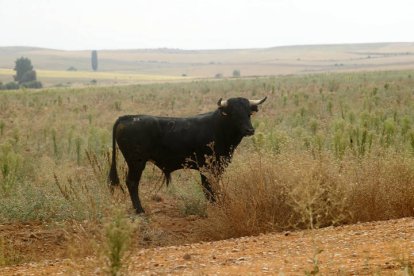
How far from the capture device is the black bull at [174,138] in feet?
36.1

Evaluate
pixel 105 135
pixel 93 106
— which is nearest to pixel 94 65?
pixel 93 106

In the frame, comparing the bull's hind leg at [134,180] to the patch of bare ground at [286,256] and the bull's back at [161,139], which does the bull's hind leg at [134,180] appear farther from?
the patch of bare ground at [286,256]

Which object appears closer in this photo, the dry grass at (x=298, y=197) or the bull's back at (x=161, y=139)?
the dry grass at (x=298, y=197)

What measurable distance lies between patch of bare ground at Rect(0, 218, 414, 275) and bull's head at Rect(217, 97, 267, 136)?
3275 millimetres

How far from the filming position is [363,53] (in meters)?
170

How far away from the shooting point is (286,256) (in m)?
6.40

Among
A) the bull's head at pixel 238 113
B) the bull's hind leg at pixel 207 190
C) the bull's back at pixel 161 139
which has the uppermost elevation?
the bull's head at pixel 238 113

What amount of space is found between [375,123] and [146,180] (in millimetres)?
6136

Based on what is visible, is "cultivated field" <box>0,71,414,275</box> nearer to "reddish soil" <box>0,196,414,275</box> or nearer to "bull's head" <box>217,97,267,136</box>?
"reddish soil" <box>0,196,414,275</box>

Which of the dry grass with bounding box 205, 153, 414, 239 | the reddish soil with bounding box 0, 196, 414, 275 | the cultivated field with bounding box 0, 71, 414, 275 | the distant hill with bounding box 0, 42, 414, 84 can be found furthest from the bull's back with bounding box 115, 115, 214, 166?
the distant hill with bounding box 0, 42, 414, 84

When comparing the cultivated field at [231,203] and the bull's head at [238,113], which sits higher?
the bull's head at [238,113]

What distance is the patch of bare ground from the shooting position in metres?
5.73

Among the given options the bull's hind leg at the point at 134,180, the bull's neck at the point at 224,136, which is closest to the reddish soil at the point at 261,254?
the bull's hind leg at the point at 134,180

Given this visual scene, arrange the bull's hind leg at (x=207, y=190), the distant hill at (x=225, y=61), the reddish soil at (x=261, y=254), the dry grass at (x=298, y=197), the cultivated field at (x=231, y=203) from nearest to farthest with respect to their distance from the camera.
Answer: the reddish soil at (x=261, y=254)
the cultivated field at (x=231, y=203)
the dry grass at (x=298, y=197)
the bull's hind leg at (x=207, y=190)
the distant hill at (x=225, y=61)
